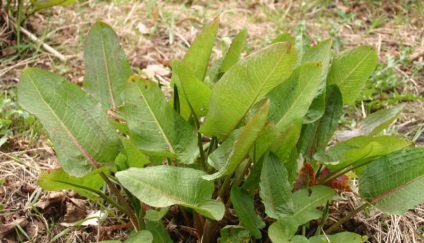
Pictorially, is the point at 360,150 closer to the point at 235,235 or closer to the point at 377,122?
the point at 377,122

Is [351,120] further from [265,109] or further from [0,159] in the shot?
[0,159]

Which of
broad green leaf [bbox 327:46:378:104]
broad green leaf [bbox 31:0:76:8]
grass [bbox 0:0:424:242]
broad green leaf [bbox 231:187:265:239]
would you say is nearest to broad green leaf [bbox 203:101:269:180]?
broad green leaf [bbox 231:187:265:239]

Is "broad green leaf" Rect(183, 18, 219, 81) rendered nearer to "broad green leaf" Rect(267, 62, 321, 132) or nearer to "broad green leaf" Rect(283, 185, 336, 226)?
"broad green leaf" Rect(267, 62, 321, 132)

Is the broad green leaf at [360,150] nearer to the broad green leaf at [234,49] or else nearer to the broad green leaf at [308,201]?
the broad green leaf at [308,201]

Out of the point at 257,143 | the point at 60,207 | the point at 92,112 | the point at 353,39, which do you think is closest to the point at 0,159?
the point at 60,207

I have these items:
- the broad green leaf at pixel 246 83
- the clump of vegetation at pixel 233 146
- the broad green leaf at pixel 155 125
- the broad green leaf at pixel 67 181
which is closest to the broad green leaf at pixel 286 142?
the clump of vegetation at pixel 233 146

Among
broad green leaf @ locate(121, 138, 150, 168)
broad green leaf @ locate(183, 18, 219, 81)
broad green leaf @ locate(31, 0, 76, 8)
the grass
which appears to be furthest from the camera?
broad green leaf @ locate(31, 0, 76, 8)
